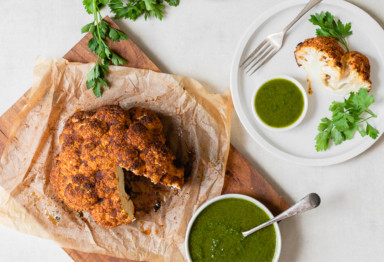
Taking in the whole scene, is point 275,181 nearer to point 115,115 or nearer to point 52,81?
point 115,115

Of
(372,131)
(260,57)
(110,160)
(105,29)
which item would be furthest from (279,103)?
(105,29)

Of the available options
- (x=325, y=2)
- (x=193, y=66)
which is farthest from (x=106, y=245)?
(x=325, y=2)

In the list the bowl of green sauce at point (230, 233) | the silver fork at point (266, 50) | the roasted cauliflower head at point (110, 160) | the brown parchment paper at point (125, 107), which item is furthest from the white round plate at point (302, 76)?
the roasted cauliflower head at point (110, 160)

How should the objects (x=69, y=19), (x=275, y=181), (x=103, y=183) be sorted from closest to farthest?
(x=103, y=183) < (x=275, y=181) < (x=69, y=19)

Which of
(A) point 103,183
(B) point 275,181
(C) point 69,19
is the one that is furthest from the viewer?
(C) point 69,19

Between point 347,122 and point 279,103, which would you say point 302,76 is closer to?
point 279,103
